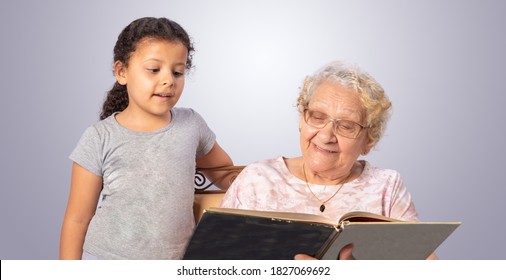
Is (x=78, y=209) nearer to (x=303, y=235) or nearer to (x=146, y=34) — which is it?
(x=146, y=34)

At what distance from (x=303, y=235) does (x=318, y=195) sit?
63 centimetres

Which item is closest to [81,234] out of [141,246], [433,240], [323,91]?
[141,246]

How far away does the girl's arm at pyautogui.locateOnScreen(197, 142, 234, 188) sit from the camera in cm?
316

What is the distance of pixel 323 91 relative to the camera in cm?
273

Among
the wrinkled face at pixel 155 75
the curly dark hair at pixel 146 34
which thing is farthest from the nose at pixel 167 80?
the curly dark hair at pixel 146 34

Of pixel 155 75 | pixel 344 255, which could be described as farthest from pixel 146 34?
pixel 344 255

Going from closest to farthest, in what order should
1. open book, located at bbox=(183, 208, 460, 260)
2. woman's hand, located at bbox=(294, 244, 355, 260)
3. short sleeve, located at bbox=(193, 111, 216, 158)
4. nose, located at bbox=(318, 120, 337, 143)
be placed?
open book, located at bbox=(183, 208, 460, 260), woman's hand, located at bbox=(294, 244, 355, 260), nose, located at bbox=(318, 120, 337, 143), short sleeve, located at bbox=(193, 111, 216, 158)

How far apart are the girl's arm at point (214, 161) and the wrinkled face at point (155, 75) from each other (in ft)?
1.22

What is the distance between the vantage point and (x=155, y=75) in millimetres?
2793

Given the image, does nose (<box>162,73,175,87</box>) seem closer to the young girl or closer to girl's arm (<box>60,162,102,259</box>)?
the young girl

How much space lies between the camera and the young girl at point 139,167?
111 inches

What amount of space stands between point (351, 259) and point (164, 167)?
94 cm

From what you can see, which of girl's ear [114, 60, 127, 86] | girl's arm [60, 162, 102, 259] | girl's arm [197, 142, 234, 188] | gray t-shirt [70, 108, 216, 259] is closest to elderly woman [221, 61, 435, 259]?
gray t-shirt [70, 108, 216, 259]
